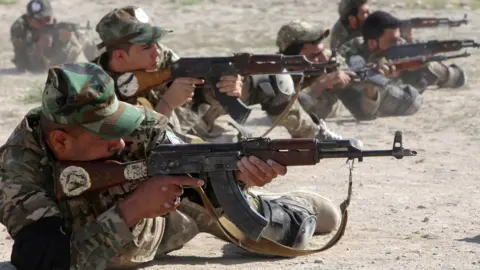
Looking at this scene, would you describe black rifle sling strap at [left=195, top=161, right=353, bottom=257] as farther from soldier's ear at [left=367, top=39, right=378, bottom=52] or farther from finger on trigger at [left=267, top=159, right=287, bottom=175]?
soldier's ear at [left=367, top=39, right=378, bottom=52]

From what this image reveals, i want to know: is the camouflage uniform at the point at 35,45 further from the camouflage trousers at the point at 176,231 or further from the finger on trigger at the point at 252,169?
the finger on trigger at the point at 252,169

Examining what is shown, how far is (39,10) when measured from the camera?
15000mm

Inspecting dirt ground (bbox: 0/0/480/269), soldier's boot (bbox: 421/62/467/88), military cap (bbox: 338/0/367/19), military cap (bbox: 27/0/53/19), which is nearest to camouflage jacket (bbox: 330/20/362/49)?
military cap (bbox: 338/0/367/19)

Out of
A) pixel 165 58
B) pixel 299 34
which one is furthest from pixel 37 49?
pixel 165 58

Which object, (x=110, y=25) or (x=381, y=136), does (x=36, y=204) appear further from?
(x=381, y=136)

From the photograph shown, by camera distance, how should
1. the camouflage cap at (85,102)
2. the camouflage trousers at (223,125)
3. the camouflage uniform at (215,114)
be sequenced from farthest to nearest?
the camouflage trousers at (223,125) → the camouflage uniform at (215,114) → the camouflage cap at (85,102)

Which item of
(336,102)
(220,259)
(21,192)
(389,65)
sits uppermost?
(21,192)

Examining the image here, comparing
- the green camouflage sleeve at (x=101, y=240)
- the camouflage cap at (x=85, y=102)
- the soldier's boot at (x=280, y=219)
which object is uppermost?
the camouflage cap at (x=85, y=102)

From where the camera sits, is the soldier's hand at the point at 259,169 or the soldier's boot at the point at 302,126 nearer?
the soldier's hand at the point at 259,169

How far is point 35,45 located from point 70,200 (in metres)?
10.4

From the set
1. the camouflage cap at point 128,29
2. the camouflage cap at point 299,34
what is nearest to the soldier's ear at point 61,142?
the camouflage cap at point 128,29

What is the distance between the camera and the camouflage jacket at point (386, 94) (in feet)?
35.4

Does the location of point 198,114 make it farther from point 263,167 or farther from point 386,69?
point 263,167

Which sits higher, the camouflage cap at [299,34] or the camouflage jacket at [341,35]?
the camouflage cap at [299,34]
